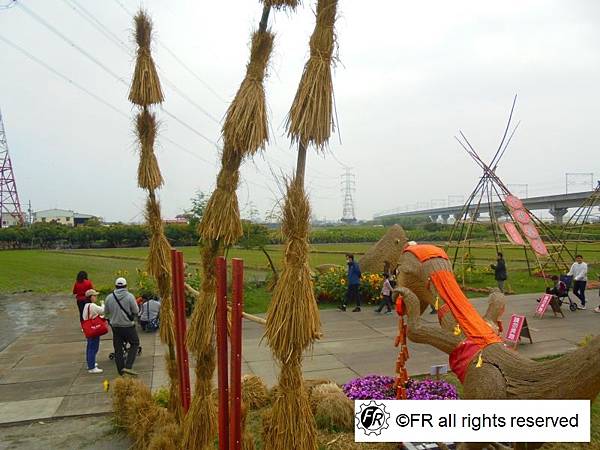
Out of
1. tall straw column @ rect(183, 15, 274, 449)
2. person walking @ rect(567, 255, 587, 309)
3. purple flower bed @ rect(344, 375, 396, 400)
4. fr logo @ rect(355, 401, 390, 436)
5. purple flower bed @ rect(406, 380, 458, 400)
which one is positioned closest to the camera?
tall straw column @ rect(183, 15, 274, 449)

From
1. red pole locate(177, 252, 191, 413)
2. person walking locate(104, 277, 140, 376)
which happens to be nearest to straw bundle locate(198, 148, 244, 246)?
red pole locate(177, 252, 191, 413)

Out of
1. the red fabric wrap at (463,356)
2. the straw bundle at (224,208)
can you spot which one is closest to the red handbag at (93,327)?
the straw bundle at (224,208)

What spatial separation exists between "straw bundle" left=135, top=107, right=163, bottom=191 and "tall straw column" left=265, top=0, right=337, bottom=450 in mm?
2439

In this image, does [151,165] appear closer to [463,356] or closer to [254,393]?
[254,393]

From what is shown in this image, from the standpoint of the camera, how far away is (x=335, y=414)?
15.7 ft

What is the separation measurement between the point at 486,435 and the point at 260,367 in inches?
169

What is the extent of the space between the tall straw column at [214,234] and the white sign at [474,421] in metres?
1.20

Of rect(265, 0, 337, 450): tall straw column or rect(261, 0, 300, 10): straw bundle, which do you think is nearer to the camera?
rect(265, 0, 337, 450): tall straw column

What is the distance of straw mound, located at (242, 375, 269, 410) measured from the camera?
536 cm

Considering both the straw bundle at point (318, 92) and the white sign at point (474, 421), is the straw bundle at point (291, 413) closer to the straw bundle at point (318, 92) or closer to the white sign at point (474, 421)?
the white sign at point (474, 421)

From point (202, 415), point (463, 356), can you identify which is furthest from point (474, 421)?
point (202, 415)

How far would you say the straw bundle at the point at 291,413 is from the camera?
113 inches

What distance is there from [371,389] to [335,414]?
61cm

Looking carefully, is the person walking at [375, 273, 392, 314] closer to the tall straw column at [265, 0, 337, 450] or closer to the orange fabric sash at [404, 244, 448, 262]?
the orange fabric sash at [404, 244, 448, 262]
